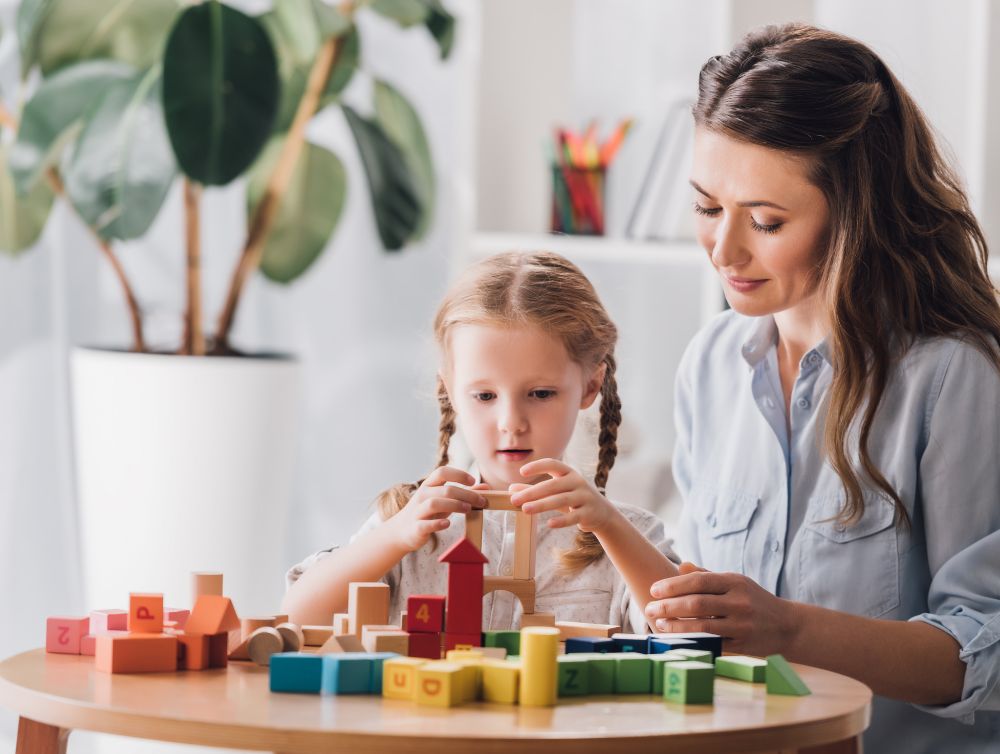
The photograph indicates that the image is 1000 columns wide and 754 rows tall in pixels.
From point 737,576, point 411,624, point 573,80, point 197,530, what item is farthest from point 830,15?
point 411,624

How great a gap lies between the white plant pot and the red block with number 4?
57.5 inches

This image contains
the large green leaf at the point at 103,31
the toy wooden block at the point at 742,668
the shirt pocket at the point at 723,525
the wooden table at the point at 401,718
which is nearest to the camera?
the wooden table at the point at 401,718

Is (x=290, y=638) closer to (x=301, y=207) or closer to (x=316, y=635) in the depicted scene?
(x=316, y=635)

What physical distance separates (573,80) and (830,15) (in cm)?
56

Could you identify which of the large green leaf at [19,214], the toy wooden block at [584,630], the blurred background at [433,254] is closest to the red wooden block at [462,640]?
the toy wooden block at [584,630]

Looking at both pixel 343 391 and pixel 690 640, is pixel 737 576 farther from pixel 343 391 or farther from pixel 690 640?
pixel 343 391

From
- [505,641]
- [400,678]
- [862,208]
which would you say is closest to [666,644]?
[505,641]

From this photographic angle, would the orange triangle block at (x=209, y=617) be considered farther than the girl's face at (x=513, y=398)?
No

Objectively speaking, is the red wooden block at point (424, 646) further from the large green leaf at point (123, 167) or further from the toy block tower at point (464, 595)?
the large green leaf at point (123, 167)

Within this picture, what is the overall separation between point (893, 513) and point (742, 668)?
18.2 inches

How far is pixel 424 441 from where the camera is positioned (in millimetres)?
3191

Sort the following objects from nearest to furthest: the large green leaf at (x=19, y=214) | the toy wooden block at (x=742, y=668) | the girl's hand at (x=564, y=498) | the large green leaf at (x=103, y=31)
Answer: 1. the toy wooden block at (x=742, y=668)
2. the girl's hand at (x=564, y=498)
3. the large green leaf at (x=103, y=31)
4. the large green leaf at (x=19, y=214)

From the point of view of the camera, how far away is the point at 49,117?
252cm

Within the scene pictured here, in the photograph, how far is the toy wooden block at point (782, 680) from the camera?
3.36 feet
